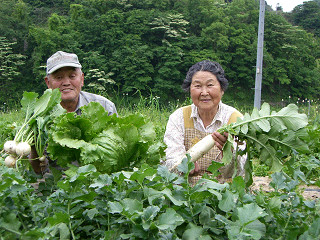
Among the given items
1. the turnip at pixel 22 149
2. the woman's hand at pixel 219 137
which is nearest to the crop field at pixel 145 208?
the turnip at pixel 22 149

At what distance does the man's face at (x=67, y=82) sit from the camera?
3.07 m

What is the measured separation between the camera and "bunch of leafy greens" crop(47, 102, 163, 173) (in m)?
1.70

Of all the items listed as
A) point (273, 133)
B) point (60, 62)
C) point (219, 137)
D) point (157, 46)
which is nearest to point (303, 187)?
point (219, 137)

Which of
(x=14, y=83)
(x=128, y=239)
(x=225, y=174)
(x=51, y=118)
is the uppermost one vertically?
(x=51, y=118)

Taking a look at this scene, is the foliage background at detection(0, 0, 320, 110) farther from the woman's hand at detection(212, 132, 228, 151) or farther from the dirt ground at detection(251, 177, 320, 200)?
the woman's hand at detection(212, 132, 228, 151)

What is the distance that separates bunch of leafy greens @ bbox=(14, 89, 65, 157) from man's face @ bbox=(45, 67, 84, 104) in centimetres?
100

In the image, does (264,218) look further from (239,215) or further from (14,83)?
(14,83)

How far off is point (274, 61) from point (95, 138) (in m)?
49.8

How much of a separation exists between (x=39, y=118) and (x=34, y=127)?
0.24 ft

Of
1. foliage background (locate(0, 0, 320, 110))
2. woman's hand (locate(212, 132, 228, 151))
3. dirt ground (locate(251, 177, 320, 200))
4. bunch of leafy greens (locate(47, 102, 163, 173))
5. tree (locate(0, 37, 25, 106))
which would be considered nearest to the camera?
bunch of leafy greens (locate(47, 102, 163, 173))

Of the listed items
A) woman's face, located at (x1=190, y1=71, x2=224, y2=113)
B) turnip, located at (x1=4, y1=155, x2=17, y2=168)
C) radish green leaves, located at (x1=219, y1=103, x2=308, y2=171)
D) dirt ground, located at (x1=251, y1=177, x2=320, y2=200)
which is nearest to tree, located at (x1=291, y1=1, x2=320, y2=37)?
dirt ground, located at (x1=251, y1=177, x2=320, y2=200)

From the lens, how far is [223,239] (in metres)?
1.13

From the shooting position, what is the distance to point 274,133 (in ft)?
5.87

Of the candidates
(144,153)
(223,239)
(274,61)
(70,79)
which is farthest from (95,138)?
(274,61)
